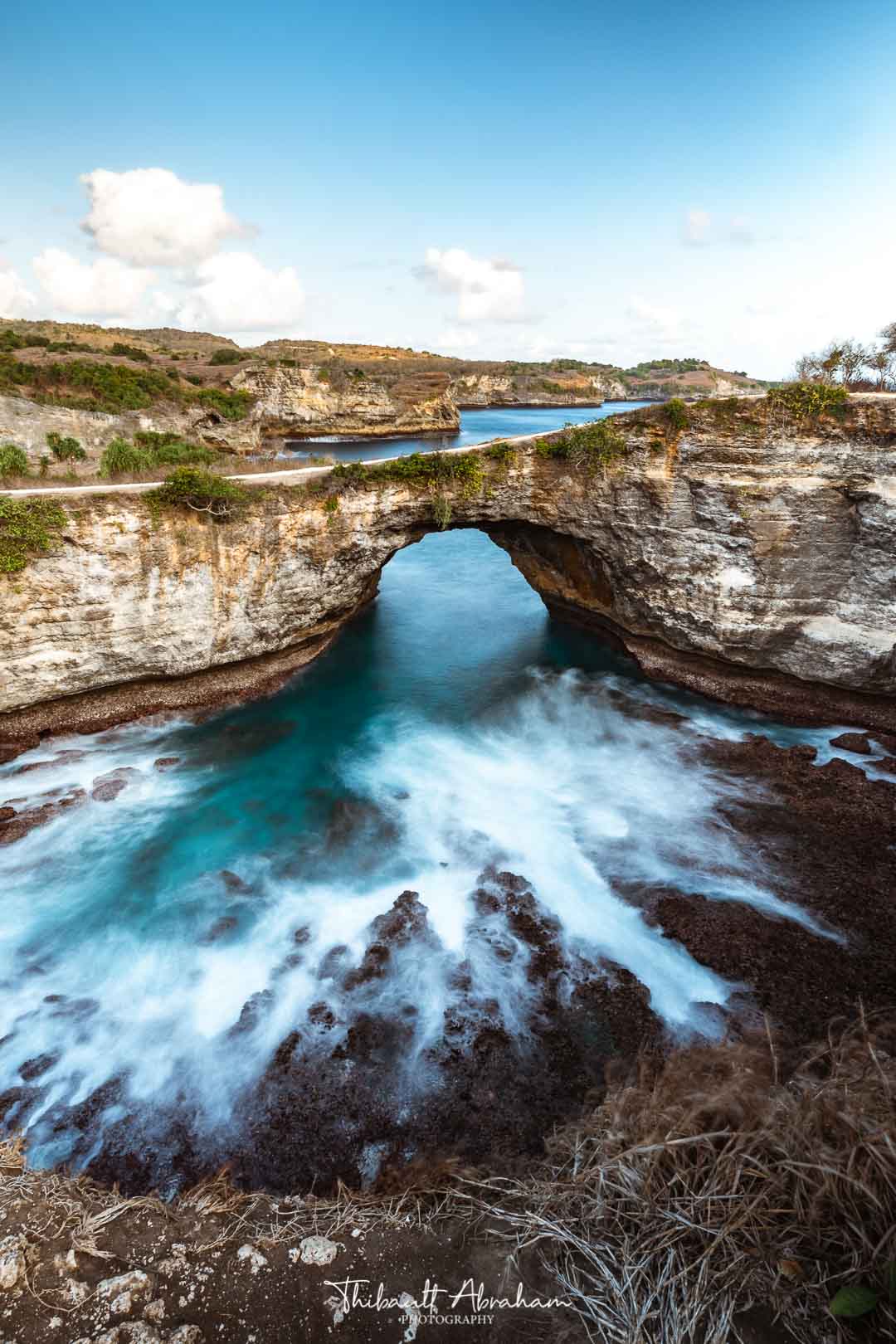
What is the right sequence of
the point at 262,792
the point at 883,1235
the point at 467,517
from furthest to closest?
the point at 467,517 < the point at 262,792 < the point at 883,1235

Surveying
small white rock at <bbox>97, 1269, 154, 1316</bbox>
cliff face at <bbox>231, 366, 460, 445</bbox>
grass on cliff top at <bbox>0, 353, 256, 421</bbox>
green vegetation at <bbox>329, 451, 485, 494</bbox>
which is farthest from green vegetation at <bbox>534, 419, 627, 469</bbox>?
cliff face at <bbox>231, 366, 460, 445</bbox>

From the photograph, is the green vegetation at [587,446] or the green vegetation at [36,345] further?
the green vegetation at [36,345]

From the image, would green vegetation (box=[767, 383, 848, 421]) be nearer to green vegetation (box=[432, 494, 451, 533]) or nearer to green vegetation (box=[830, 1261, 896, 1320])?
green vegetation (box=[432, 494, 451, 533])

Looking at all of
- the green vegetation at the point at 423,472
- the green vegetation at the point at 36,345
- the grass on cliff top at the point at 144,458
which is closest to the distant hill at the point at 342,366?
the green vegetation at the point at 36,345

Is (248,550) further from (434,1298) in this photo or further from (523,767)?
(434,1298)

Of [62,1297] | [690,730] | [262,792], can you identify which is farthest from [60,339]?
[62,1297]

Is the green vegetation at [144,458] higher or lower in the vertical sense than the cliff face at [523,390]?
lower

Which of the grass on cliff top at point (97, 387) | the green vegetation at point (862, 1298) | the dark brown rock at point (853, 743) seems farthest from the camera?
the grass on cliff top at point (97, 387)
